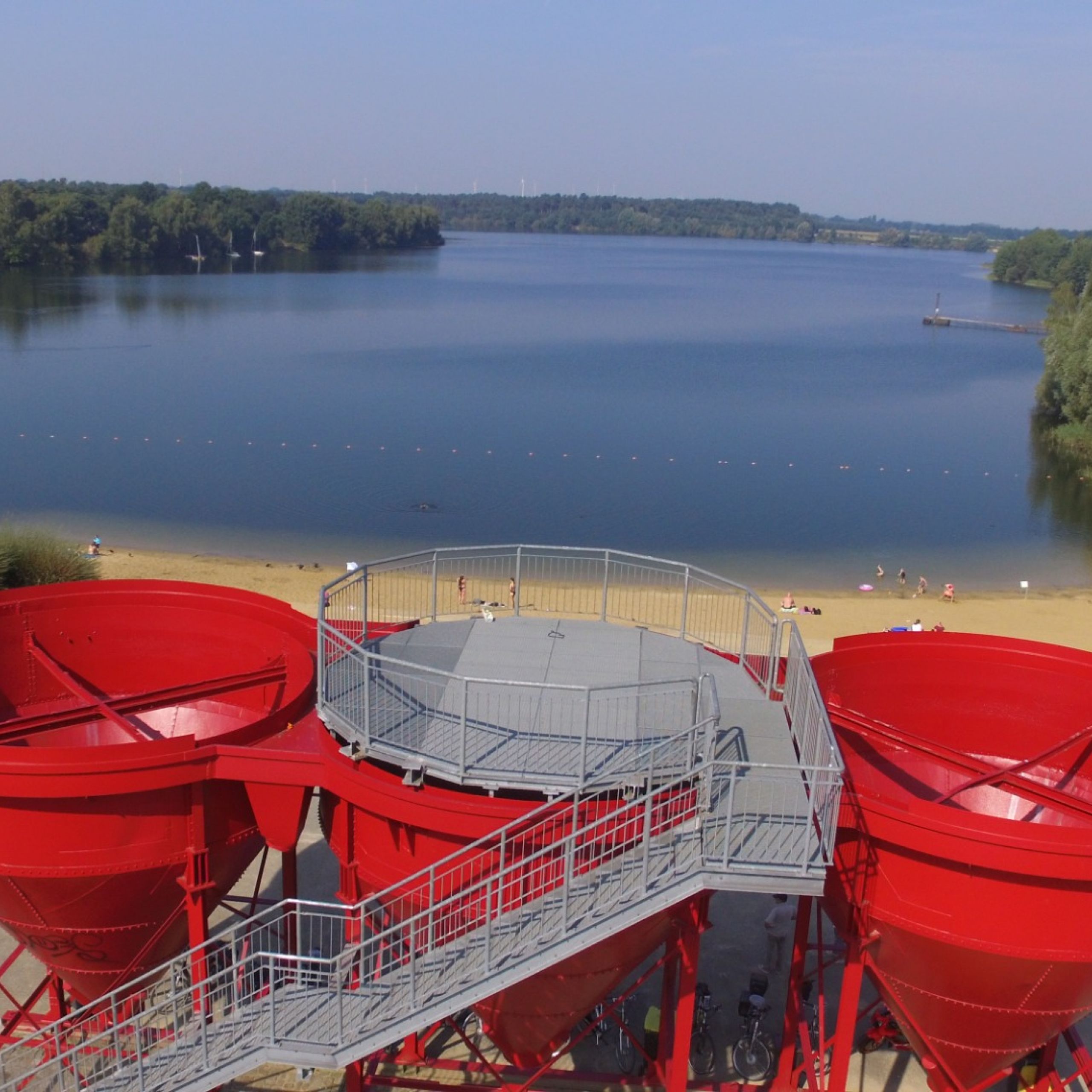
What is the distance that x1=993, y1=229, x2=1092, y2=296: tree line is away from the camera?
159125 millimetres

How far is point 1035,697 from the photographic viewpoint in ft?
49.5

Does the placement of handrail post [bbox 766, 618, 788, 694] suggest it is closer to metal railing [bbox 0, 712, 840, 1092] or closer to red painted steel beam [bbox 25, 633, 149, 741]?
metal railing [bbox 0, 712, 840, 1092]

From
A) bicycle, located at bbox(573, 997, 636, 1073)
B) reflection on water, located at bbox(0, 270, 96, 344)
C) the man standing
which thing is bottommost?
bicycle, located at bbox(573, 997, 636, 1073)

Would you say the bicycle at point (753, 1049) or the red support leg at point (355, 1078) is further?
the bicycle at point (753, 1049)

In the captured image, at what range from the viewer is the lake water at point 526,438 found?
46.0m

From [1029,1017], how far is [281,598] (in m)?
27.4

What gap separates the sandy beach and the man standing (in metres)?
15.6

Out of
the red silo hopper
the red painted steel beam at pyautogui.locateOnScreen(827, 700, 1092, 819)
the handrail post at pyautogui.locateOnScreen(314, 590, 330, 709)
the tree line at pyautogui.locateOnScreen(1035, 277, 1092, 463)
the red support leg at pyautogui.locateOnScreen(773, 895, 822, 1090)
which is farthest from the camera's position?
the tree line at pyautogui.locateOnScreen(1035, 277, 1092, 463)

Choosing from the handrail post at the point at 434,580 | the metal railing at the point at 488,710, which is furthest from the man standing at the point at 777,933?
the handrail post at the point at 434,580

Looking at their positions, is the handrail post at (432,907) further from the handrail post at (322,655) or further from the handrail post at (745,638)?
the handrail post at (745,638)

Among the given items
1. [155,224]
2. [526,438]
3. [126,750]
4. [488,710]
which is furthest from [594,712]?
[155,224]

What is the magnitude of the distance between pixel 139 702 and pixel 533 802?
618 centimetres

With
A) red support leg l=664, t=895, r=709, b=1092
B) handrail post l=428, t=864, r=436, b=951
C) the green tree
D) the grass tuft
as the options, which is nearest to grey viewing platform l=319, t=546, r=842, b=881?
handrail post l=428, t=864, r=436, b=951

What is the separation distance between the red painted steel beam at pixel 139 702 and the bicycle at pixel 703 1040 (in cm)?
699
